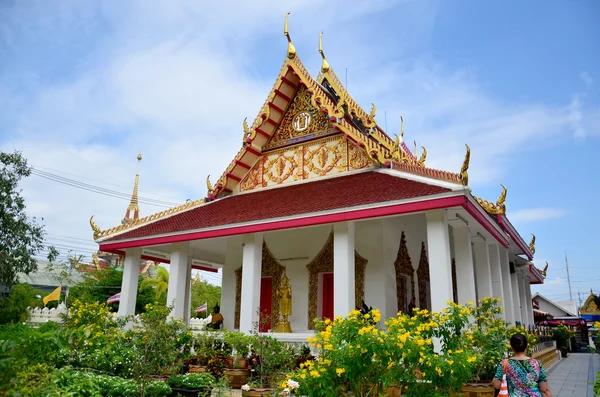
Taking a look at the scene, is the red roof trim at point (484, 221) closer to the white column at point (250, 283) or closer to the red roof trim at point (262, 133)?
the white column at point (250, 283)

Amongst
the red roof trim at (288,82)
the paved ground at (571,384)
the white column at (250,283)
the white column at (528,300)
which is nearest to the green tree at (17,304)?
the white column at (250,283)

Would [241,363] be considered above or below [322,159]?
below

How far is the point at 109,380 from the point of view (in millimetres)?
5324

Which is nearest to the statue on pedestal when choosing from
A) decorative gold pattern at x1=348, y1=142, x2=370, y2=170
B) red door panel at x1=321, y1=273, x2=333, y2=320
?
red door panel at x1=321, y1=273, x2=333, y2=320

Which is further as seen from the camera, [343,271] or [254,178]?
[254,178]

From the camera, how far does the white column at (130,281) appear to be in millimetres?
11055

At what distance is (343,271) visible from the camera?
8.14m

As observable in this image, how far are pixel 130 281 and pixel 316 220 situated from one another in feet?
17.9

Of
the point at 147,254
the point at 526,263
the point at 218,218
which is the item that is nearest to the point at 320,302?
the point at 218,218

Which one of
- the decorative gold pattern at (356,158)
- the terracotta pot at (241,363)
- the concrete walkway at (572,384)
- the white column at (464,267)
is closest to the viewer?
the concrete walkway at (572,384)

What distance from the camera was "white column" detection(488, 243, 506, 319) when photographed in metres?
10.7

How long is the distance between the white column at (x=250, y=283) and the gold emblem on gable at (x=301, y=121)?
3523 mm

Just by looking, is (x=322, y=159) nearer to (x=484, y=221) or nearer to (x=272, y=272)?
(x=272, y=272)

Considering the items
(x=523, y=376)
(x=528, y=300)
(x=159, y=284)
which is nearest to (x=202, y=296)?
(x=159, y=284)
